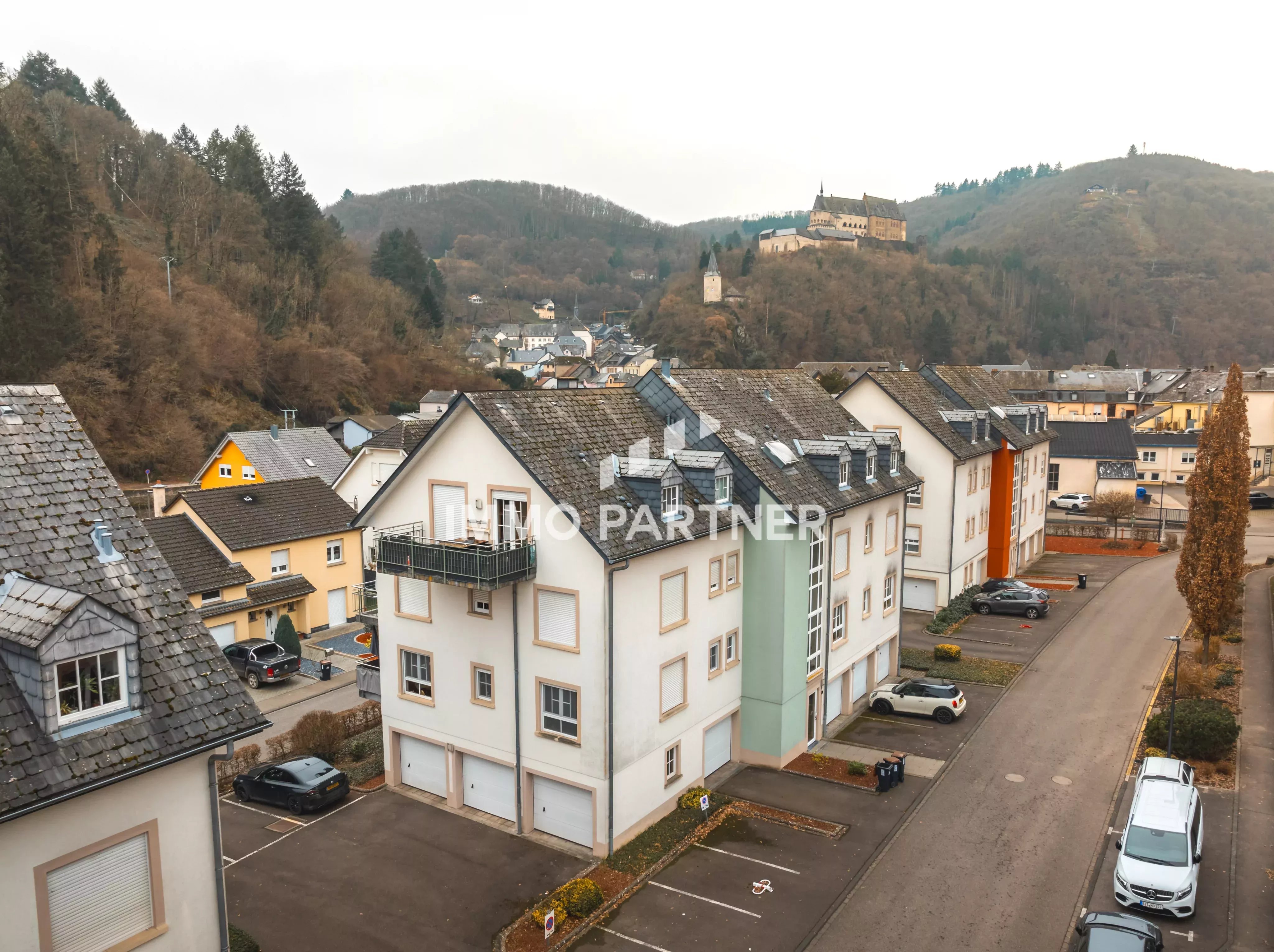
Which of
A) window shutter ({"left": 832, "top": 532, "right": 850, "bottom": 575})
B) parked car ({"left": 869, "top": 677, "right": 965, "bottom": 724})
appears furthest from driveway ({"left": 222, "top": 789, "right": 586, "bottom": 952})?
parked car ({"left": 869, "top": 677, "right": 965, "bottom": 724})

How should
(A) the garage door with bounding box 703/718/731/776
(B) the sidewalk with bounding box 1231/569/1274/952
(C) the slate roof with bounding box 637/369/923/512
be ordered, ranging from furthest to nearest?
(C) the slate roof with bounding box 637/369/923/512, (A) the garage door with bounding box 703/718/731/776, (B) the sidewalk with bounding box 1231/569/1274/952

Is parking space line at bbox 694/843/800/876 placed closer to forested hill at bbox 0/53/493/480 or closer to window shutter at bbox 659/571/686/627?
window shutter at bbox 659/571/686/627

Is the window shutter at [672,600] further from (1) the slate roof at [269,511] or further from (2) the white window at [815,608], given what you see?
(1) the slate roof at [269,511]

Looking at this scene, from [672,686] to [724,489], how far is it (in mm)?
5225

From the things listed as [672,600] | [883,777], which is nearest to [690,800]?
[672,600]

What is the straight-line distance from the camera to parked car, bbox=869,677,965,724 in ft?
89.0

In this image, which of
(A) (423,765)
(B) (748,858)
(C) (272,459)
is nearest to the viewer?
(B) (748,858)

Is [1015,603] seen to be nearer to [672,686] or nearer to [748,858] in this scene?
[672,686]

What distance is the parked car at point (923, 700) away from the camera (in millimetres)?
27141

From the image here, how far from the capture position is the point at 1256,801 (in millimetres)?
21344

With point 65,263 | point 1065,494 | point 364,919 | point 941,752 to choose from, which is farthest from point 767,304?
point 364,919

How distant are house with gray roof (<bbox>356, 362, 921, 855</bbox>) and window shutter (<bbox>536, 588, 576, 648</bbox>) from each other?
4 cm

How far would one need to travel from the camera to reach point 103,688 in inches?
420

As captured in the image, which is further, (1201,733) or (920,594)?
(920,594)
